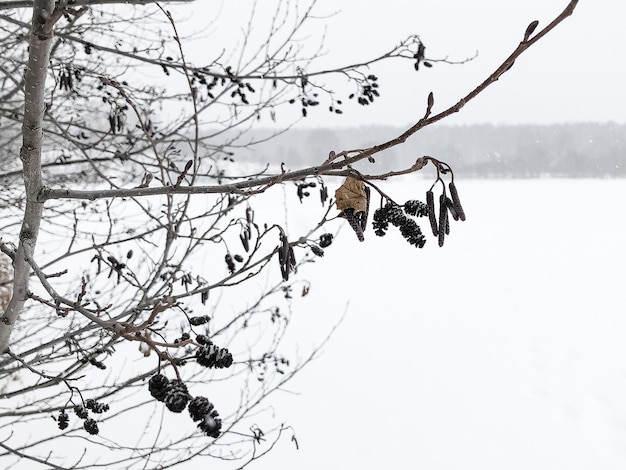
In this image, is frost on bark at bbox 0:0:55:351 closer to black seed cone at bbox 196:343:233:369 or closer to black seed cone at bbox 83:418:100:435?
black seed cone at bbox 83:418:100:435

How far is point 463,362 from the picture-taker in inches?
325

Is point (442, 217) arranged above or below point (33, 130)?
below

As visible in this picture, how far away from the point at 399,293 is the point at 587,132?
4548 centimetres

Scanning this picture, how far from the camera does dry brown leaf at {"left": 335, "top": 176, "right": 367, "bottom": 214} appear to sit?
2.80 ft

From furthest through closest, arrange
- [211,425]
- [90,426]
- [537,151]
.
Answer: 1. [537,151]
2. [90,426]
3. [211,425]

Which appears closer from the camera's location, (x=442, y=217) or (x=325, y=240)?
(x=442, y=217)

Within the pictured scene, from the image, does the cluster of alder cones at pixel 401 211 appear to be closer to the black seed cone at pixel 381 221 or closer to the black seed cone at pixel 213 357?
the black seed cone at pixel 381 221

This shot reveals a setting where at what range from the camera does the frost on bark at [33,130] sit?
914mm

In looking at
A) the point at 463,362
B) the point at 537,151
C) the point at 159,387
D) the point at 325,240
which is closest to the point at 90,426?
the point at 159,387

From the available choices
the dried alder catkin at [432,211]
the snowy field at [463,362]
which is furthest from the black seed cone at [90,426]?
the snowy field at [463,362]

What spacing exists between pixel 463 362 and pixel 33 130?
8.05 metres

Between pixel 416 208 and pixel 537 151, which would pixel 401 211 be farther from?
pixel 537 151

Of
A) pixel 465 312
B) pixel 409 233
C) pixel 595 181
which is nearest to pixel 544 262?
pixel 465 312

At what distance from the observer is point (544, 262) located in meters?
14.6
